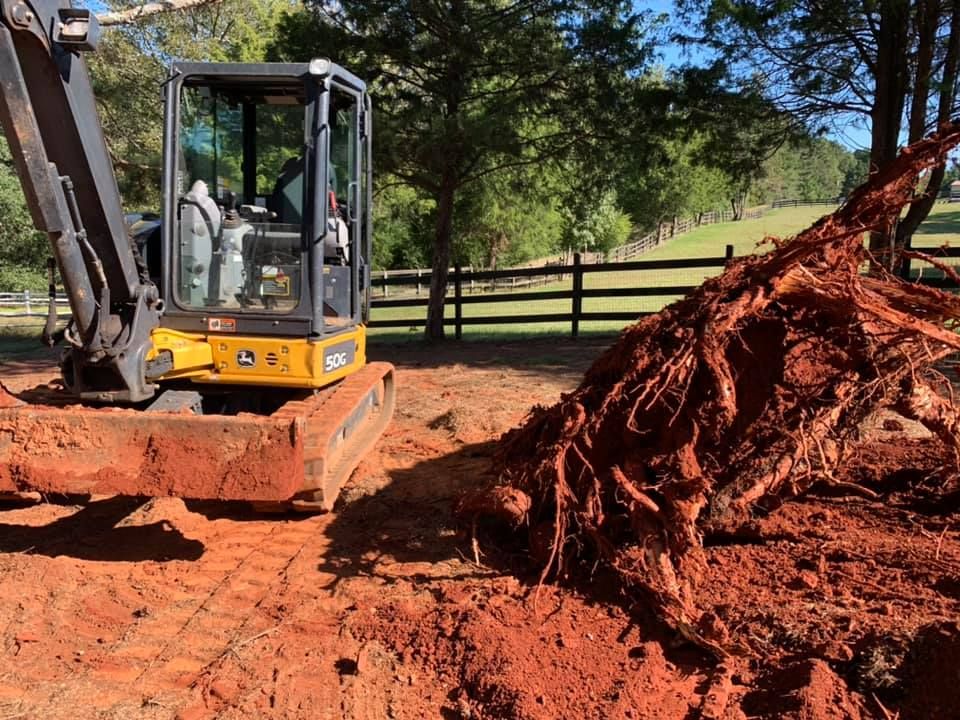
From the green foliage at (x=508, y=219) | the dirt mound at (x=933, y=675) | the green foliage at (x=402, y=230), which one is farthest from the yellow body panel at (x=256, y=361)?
the green foliage at (x=402, y=230)

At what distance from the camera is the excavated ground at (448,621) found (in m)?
3.02

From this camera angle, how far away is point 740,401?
3898 mm

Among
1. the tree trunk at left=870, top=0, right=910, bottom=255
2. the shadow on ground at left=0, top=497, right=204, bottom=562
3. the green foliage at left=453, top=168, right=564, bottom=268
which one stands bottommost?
the shadow on ground at left=0, top=497, right=204, bottom=562

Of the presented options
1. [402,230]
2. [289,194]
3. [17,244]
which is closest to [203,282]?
[289,194]

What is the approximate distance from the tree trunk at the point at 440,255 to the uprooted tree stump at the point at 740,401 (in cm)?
1029

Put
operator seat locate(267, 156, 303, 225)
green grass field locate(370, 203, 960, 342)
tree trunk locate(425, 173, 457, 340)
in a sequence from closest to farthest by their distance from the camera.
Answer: operator seat locate(267, 156, 303, 225) → tree trunk locate(425, 173, 457, 340) → green grass field locate(370, 203, 960, 342)

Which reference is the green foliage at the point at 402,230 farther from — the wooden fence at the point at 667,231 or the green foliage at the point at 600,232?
the wooden fence at the point at 667,231

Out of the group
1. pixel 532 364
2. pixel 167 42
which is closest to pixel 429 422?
pixel 532 364

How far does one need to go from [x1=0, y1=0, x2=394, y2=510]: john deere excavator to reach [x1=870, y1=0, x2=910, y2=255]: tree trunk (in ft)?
23.6

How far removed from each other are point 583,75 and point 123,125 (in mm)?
15058

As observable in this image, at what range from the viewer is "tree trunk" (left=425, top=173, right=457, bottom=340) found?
46.1 feet

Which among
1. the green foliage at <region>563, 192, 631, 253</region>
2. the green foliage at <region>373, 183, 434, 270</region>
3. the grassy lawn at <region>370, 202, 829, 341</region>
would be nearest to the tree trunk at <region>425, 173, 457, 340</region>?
the grassy lawn at <region>370, 202, 829, 341</region>

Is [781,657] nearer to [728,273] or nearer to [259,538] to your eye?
[728,273]

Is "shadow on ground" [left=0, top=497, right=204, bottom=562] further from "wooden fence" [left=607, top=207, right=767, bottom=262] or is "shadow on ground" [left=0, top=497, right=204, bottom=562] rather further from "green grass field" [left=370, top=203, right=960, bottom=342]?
"wooden fence" [left=607, top=207, right=767, bottom=262]
